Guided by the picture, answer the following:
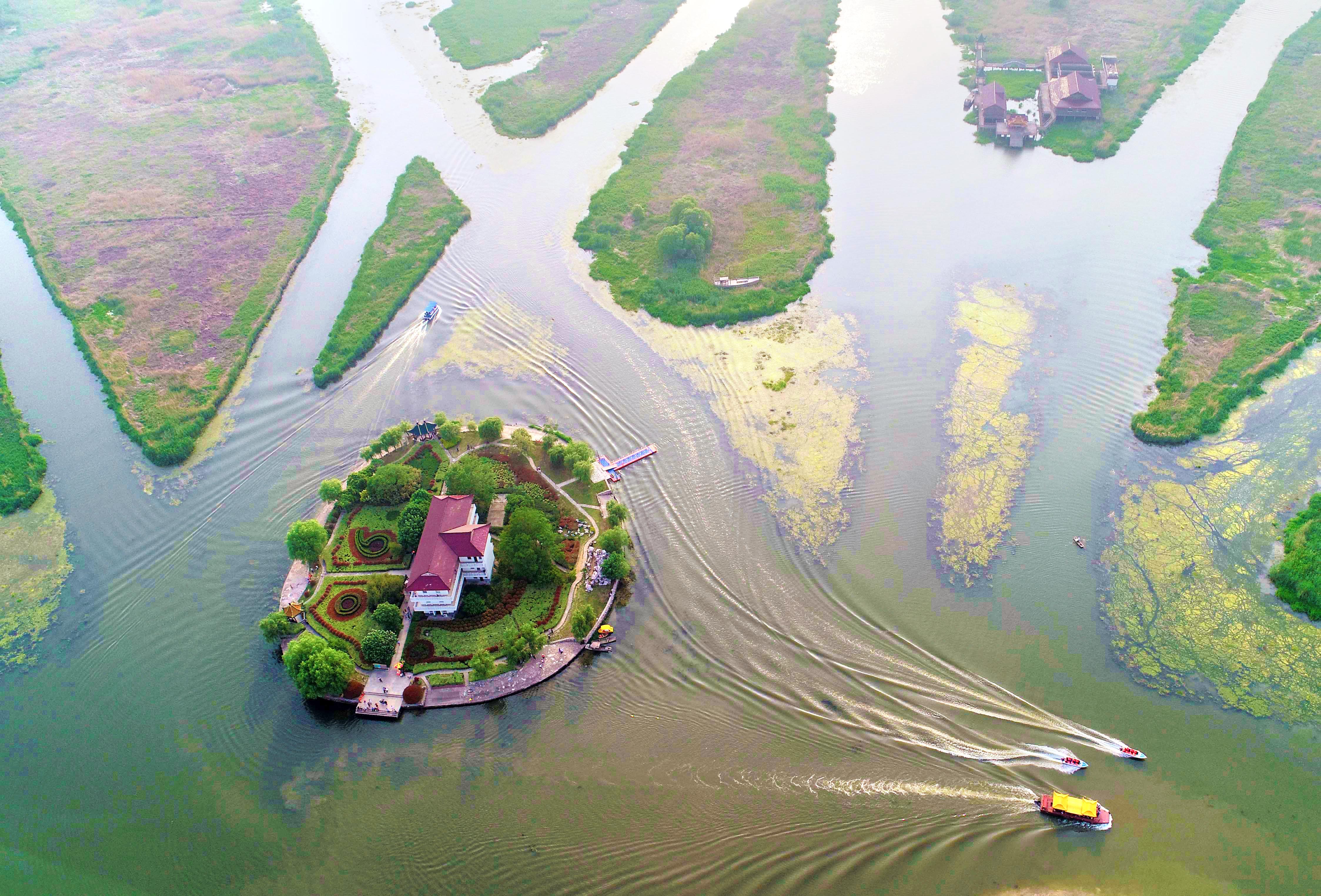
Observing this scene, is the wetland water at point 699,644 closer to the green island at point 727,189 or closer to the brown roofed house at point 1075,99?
the green island at point 727,189

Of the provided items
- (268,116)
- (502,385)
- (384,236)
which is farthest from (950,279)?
(268,116)

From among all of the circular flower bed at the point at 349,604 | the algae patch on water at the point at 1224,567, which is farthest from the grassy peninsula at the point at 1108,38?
the circular flower bed at the point at 349,604

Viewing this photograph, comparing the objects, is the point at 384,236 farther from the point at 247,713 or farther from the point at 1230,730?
the point at 1230,730

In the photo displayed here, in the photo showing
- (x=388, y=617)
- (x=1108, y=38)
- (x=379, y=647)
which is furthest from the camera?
(x=1108, y=38)

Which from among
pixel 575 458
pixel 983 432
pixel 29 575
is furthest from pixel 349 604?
pixel 983 432

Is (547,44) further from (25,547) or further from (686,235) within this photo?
(25,547)

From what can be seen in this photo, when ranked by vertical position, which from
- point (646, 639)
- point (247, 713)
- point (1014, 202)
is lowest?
point (247, 713)

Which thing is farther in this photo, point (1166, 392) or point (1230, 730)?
point (1166, 392)
